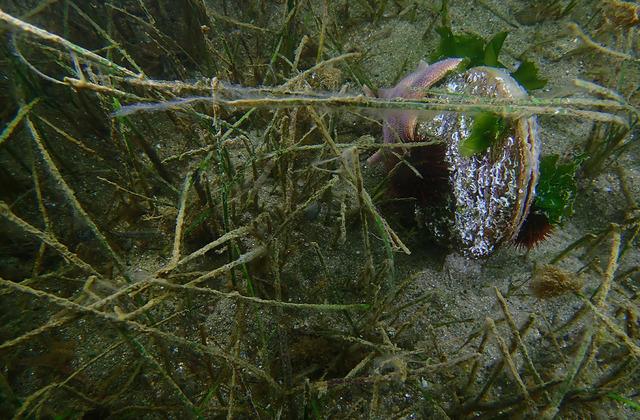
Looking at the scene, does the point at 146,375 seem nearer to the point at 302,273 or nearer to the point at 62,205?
the point at 302,273

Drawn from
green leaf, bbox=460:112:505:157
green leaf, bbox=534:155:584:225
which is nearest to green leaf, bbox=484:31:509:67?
green leaf, bbox=534:155:584:225

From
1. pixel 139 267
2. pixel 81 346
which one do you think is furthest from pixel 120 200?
pixel 81 346

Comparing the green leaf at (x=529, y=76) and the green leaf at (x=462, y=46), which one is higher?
the green leaf at (x=462, y=46)

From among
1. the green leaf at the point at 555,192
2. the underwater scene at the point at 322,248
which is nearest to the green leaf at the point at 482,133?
the underwater scene at the point at 322,248

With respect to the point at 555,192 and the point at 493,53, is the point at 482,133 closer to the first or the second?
the point at 555,192

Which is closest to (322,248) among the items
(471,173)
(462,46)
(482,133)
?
(471,173)

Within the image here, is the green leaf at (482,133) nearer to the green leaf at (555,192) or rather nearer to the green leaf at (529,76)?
the green leaf at (555,192)
